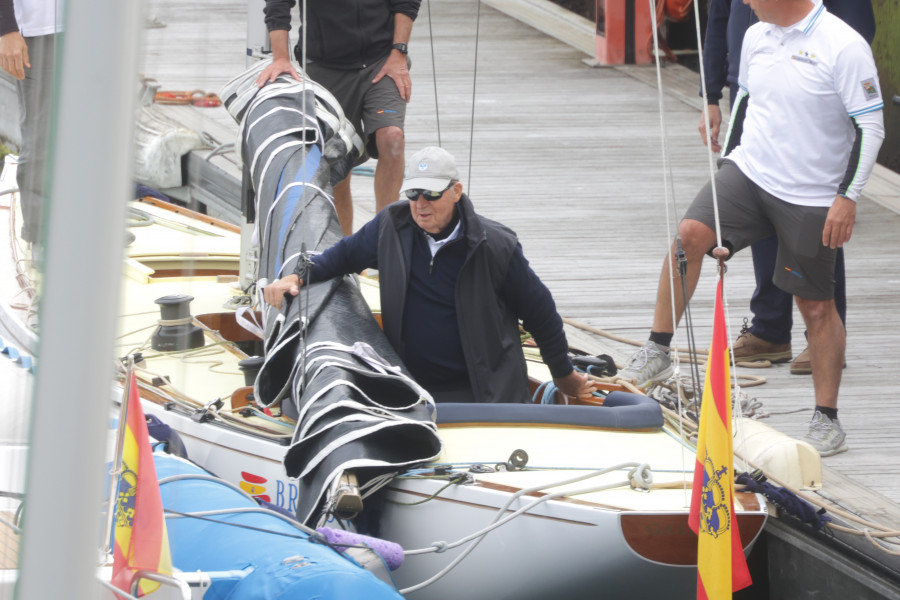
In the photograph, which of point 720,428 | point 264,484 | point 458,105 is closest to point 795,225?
point 720,428

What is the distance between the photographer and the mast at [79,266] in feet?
2.06

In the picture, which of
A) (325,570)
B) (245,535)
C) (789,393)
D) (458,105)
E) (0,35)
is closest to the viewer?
(0,35)

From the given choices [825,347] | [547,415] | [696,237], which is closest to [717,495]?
[547,415]

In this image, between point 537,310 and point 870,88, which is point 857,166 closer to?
point 870,88

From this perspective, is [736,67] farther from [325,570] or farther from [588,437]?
[325,570]

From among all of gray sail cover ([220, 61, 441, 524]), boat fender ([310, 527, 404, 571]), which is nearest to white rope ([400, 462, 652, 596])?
boat fender ([310, 527, 404, 571])

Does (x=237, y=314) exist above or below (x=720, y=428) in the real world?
below

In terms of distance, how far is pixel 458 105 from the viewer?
9.64 m

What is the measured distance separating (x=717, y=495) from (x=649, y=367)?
1.33 meters

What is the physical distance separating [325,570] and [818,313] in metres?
1.98

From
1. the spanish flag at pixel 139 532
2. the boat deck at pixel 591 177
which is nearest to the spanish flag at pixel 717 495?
→ the boat deck at pixel 591 177

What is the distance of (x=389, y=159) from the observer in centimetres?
490

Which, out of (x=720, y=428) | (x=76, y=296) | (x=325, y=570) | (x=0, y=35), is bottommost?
(x=325, y=570)

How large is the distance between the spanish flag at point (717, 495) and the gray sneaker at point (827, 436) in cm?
105
